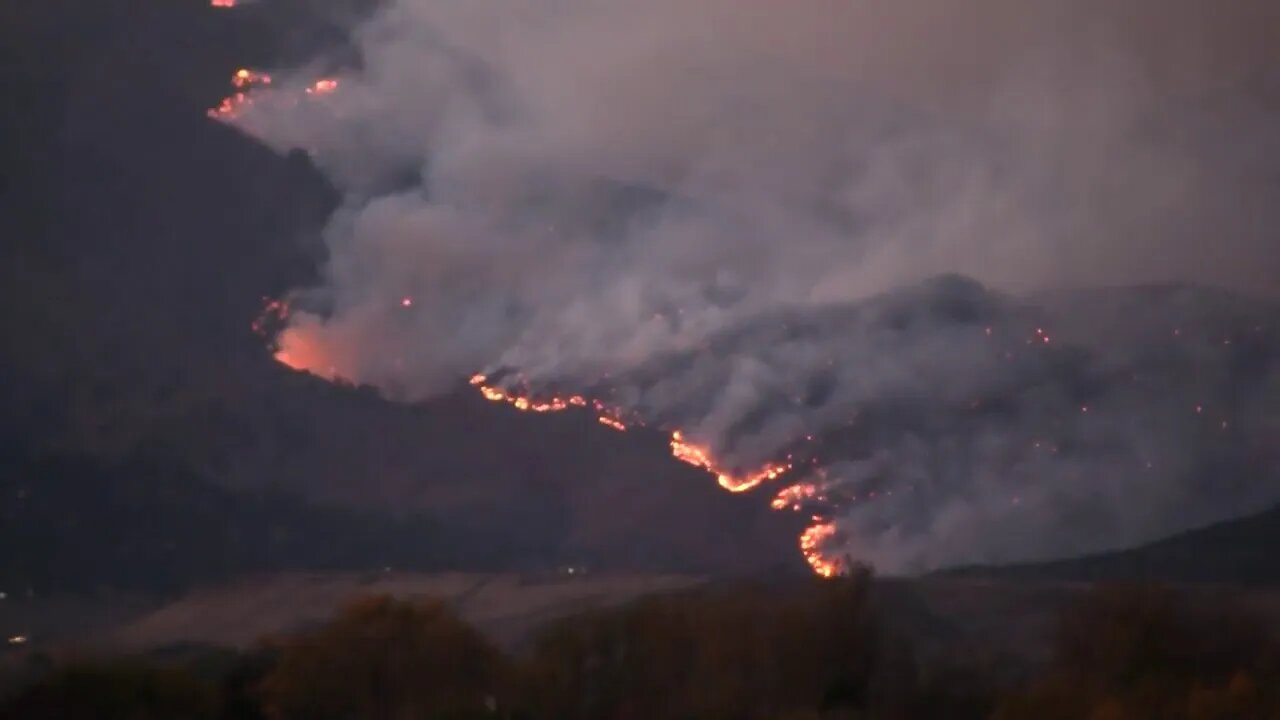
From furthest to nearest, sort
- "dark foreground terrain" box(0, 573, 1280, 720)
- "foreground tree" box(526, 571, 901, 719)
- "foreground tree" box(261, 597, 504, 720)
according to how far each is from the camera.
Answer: "foreground tree" box(526, 571, 901, 719) → "foreground tree" box(261, 597, 504, 720) → "dark foreground terrain" box(0, 573, 1280, 720)

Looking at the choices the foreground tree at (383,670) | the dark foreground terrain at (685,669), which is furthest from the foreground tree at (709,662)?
the foreground tree at (383,670)

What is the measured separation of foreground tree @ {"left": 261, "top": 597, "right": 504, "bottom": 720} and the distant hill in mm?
63225

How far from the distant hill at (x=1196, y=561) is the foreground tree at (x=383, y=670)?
207 feet

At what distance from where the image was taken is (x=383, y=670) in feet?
130

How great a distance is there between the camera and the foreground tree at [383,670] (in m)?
37.8

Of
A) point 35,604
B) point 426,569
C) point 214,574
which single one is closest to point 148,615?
point 35,604

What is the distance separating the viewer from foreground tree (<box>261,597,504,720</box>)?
124 ft

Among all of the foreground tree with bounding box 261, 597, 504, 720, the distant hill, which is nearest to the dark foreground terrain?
the foreground tree with bounding box 261, 597, 504, 720

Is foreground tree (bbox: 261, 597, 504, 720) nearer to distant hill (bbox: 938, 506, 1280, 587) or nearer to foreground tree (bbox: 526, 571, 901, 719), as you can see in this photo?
foreground tree (bbox: 526, 571, 901, 719)

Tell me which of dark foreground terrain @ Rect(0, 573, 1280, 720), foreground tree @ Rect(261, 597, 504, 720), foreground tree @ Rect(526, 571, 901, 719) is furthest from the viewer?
foreground tree @ Rect(526, 571, 901, 719)

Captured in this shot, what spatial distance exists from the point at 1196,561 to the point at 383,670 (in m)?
91.4

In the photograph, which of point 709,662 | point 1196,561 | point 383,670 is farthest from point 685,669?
point 1196,561

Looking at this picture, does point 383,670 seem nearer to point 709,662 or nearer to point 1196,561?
point 709,662

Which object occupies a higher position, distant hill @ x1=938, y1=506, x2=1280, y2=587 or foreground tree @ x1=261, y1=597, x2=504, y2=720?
distant hill @ x1=938, y1=506, x2=1280, y2=587
